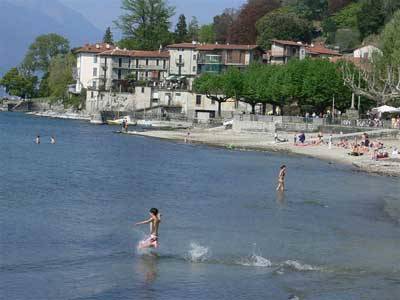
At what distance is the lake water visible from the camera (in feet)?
72.8

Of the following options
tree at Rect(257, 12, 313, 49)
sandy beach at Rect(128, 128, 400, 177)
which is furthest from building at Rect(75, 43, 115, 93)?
sandy beach at Rect(128, 128, 400, 177)

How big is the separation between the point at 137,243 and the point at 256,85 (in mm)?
69306

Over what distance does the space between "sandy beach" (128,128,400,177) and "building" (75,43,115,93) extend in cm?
4393

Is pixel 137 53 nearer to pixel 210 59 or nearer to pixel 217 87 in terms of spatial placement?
pixel 210 59

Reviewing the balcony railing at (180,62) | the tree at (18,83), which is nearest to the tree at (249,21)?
the balcony railing at (180,62)

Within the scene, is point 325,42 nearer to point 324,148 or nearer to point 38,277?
point 324,148

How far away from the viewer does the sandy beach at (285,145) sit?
54.5 m

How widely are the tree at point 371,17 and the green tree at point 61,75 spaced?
54.4 metres

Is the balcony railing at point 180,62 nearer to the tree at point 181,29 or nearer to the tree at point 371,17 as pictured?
the tree at point 181,29

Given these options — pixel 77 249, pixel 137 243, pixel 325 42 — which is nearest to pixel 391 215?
pixel 137 243

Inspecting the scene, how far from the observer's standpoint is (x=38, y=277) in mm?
22797

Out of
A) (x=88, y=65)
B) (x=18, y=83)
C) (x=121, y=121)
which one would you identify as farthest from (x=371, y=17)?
(x=18, y=83)

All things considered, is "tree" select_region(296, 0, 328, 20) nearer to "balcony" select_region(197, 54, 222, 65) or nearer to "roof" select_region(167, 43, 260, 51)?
"roof" select_region(167, 43, 260, 51)

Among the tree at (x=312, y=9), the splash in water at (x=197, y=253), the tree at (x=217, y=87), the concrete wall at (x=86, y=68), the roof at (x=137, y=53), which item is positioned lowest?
the splash in water at (x=197, y=253)
